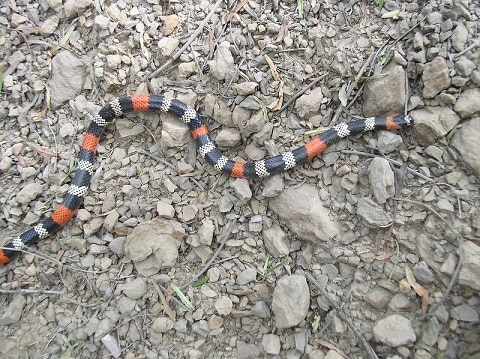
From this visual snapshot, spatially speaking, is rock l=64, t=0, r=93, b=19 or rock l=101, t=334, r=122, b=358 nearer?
rock l=101, t=334, r=122, b=358

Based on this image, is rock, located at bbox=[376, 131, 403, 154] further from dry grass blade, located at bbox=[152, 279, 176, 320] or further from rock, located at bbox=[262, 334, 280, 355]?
dry grass blade, located at bbox=[152, 279, 176, 320]

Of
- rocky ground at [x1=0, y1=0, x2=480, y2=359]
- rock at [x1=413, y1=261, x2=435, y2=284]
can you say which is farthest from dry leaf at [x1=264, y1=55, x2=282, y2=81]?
rock at [x1=413, y1=261, x2=435, y2=284]

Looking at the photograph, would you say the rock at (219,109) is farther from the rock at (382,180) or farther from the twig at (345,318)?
the twig at (345,318)

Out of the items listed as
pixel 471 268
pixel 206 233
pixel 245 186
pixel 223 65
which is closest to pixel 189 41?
pixel 223 65

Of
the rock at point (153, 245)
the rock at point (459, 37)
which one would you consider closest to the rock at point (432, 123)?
the rock at point (459, 37)

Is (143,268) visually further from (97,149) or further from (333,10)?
(333,10)

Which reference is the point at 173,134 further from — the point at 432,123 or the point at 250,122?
the point at 432,123

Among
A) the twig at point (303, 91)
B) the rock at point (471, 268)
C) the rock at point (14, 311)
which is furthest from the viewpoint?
the twig at point (303, 91)
